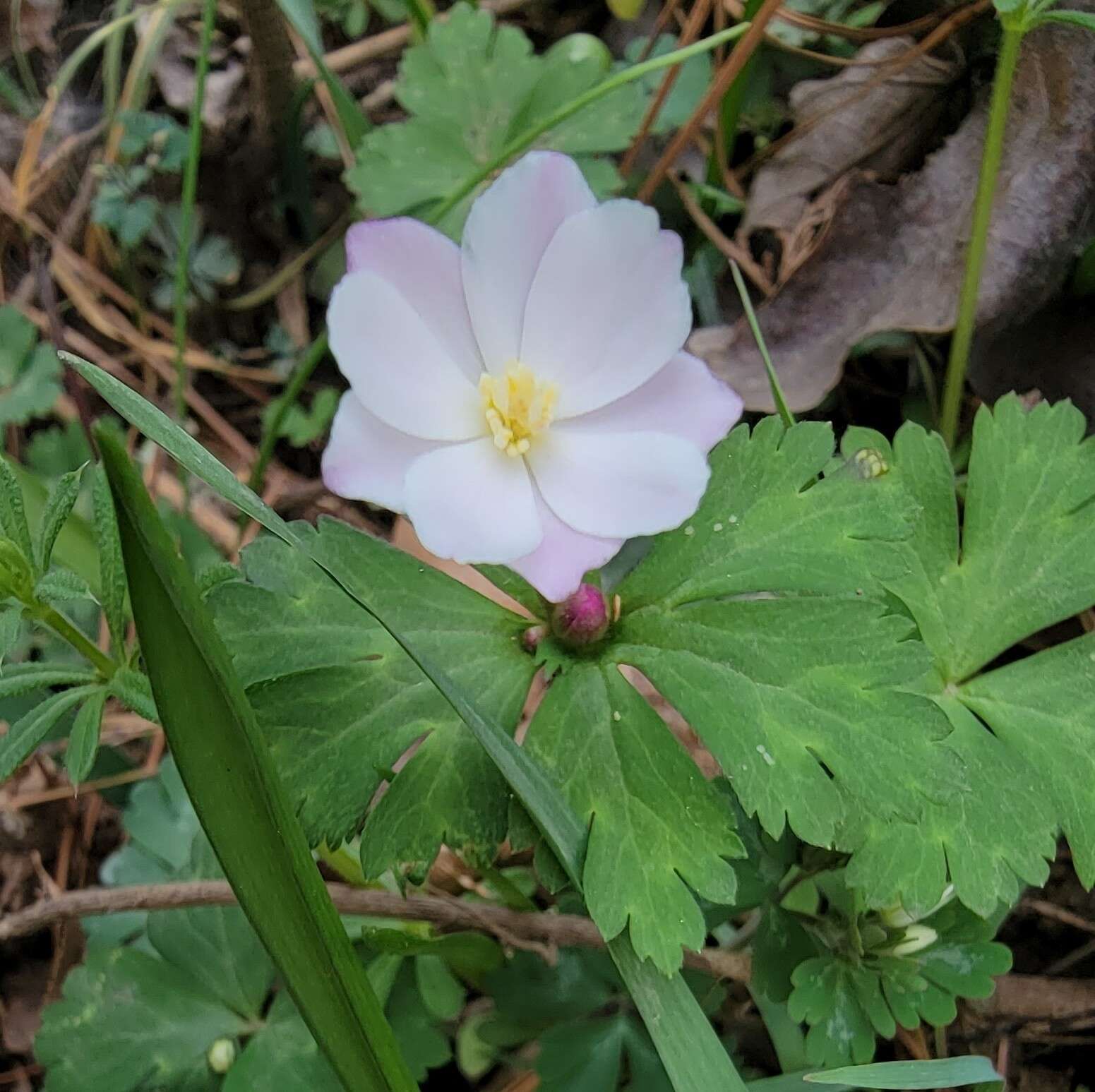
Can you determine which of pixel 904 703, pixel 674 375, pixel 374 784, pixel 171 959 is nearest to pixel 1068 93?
pixel 674 375

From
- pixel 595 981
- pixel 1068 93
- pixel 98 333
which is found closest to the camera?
pixel 595 981

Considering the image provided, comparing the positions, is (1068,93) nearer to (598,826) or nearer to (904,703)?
(904,703)

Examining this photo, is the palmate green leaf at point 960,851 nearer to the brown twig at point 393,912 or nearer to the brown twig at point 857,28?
the brown twig at point 393,912

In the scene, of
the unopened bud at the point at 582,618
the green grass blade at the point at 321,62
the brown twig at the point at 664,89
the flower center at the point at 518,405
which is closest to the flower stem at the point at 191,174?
the green grass blade at the point at 321,62

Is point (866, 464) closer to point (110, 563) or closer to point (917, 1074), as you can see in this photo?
point (917, 1074)

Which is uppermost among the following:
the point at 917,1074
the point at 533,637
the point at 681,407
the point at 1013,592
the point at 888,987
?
the point at 681,407

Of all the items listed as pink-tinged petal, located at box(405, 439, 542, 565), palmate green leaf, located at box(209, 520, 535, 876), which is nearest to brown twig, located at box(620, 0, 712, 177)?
pink-tinged petal, located at box(405, 439, 542, 565)

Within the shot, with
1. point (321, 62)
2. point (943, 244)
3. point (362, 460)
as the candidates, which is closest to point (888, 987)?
point (362, 460)
